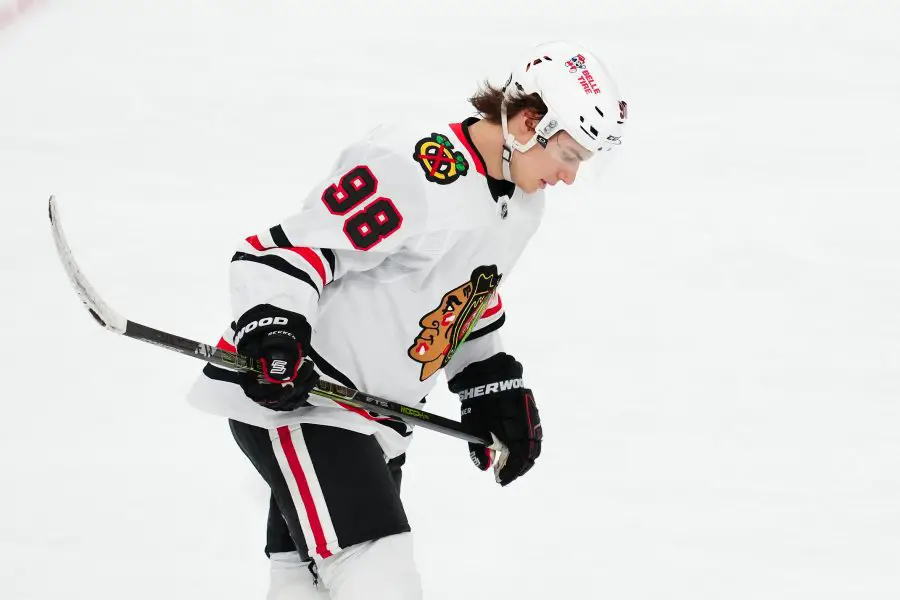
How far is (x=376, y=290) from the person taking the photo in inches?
89.1

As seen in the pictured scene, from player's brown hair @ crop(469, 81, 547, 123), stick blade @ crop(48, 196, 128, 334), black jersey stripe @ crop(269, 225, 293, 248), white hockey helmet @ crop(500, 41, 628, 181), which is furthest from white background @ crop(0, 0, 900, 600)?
stick blade @ crop(48, 196, 128, 334)

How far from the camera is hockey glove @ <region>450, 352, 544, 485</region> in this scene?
8.64 ft

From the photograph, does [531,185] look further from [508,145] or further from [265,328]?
[265,328]

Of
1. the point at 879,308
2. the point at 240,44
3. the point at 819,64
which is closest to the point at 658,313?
the point at 879,308

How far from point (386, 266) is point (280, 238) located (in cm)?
20

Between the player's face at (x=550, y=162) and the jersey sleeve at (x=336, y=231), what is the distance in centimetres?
20

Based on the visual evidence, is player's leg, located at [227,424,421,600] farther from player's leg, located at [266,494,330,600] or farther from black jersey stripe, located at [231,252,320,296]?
black jersey stripe, located at [231,252,320,296]

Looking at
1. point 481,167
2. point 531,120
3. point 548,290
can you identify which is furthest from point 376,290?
point 548,290

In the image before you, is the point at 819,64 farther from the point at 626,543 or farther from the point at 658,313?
the point at 626,543

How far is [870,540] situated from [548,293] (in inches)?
50.0

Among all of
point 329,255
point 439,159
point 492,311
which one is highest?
point 439,159

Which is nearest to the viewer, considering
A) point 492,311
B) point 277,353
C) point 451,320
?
point 277,353

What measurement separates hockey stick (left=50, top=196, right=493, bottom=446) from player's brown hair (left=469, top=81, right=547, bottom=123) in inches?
20.7

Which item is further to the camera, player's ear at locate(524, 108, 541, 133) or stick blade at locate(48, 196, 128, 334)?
player's ear at locate(524, 108, 541, 133)
